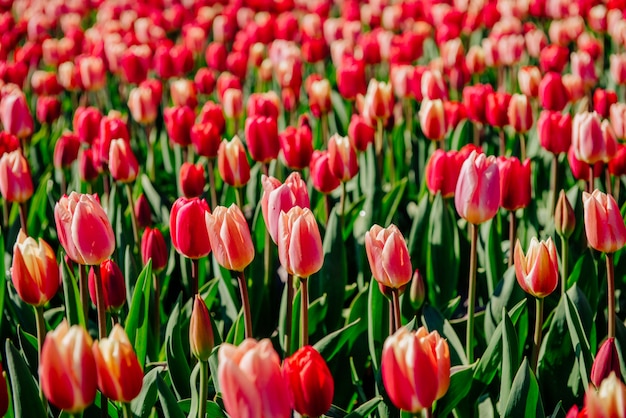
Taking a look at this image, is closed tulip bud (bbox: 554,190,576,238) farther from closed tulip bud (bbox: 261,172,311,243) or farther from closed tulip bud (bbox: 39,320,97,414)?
closed tulip bud (bbox: 39,320,97,414)

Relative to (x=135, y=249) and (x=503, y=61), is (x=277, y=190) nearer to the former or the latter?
(x=135, y=249)

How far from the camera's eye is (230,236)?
1727mm

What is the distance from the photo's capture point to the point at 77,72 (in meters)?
4.43

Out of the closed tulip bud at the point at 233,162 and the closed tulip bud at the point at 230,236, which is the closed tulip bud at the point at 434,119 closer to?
the closed tulip bud at the point at 233,162

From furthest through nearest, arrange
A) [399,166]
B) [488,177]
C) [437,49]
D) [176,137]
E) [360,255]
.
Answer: [437,49], [399,166], [176,137], [360,255], [488,177]

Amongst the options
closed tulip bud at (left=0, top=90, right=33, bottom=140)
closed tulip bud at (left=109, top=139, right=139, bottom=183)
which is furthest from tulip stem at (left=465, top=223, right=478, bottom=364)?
closed tulip bud at (left=0, top=90, right=33, bottom=140)

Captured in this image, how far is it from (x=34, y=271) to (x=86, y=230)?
0.15 metres

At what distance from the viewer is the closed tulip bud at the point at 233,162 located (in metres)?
2.53

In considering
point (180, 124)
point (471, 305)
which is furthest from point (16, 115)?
point (471, 305)

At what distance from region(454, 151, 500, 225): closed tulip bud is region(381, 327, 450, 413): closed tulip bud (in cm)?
80

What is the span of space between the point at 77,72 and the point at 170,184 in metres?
1.10

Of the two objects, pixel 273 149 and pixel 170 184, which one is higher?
pixel 273 149

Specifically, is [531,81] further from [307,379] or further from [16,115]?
[307,379]

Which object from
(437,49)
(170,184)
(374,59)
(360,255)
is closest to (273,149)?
(360,255)
